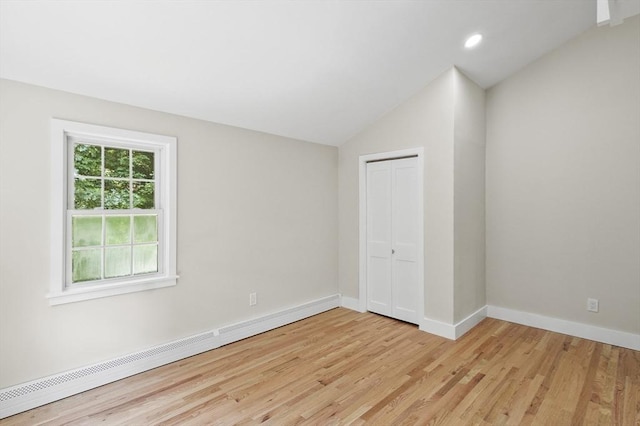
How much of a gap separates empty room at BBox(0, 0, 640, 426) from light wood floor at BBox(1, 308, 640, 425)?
0.07ft

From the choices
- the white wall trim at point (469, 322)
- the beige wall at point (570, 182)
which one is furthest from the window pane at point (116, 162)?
the beige wall at point (570, 182)

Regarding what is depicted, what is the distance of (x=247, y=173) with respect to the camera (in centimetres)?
360

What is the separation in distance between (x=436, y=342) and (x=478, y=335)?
0.57 m

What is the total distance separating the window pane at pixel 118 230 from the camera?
2.76m

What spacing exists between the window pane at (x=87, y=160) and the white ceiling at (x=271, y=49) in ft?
1.46

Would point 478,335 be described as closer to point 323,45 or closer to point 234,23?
point 323,45

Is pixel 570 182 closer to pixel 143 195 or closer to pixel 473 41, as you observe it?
pixel 473 41

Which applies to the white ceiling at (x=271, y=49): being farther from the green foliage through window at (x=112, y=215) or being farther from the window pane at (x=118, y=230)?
the window pane at (x=118, y=230)

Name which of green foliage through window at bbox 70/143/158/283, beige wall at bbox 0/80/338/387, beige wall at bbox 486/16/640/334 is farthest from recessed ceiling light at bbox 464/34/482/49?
green foliage through window at bbox 70/143/158/283

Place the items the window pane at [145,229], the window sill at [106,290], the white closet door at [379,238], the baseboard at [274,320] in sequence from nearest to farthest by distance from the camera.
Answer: the window sill at [106,290]
the window pane at [145,229]
the baseboard at [274,320]
the white closet door at [379,238]

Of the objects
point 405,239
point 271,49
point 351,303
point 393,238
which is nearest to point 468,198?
point 405,239

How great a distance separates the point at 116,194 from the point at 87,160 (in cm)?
35

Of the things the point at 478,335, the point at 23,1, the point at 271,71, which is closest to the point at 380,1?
the point at 271,71

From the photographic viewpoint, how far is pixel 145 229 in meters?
2.98
